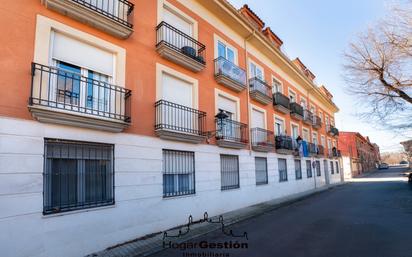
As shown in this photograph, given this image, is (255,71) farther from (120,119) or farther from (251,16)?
(120,119)

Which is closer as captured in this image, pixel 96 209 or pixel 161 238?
pixel 96 209

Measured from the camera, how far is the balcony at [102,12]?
5.91m

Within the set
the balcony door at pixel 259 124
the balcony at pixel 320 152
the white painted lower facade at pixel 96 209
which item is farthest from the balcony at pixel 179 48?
the balcony at pixel 320 152

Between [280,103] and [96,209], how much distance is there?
12.3 m

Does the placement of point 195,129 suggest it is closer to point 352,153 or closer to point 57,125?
point 57,125

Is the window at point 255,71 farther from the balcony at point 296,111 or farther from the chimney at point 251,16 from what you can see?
the balcony at point 296,111

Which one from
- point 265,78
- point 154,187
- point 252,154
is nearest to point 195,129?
point 154,187

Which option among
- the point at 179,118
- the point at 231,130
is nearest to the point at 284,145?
the point at 231,130

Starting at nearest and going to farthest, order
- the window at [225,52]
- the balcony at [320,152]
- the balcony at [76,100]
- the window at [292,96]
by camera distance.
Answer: the balcony at [76,100] → the window at [225,52] → the window at [292,96] → the balcony at [320,152]

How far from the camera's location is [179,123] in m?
8.63

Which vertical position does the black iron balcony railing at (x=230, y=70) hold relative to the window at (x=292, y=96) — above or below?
below

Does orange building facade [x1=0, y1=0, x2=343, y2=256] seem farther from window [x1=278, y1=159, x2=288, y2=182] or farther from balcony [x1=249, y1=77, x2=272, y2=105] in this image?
window [x1=278, y1=159, x2=288, y2=182]

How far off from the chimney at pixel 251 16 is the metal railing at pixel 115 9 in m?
8.25

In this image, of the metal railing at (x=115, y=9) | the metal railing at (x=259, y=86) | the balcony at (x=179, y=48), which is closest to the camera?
the metal railing at (x=115, y=9)
